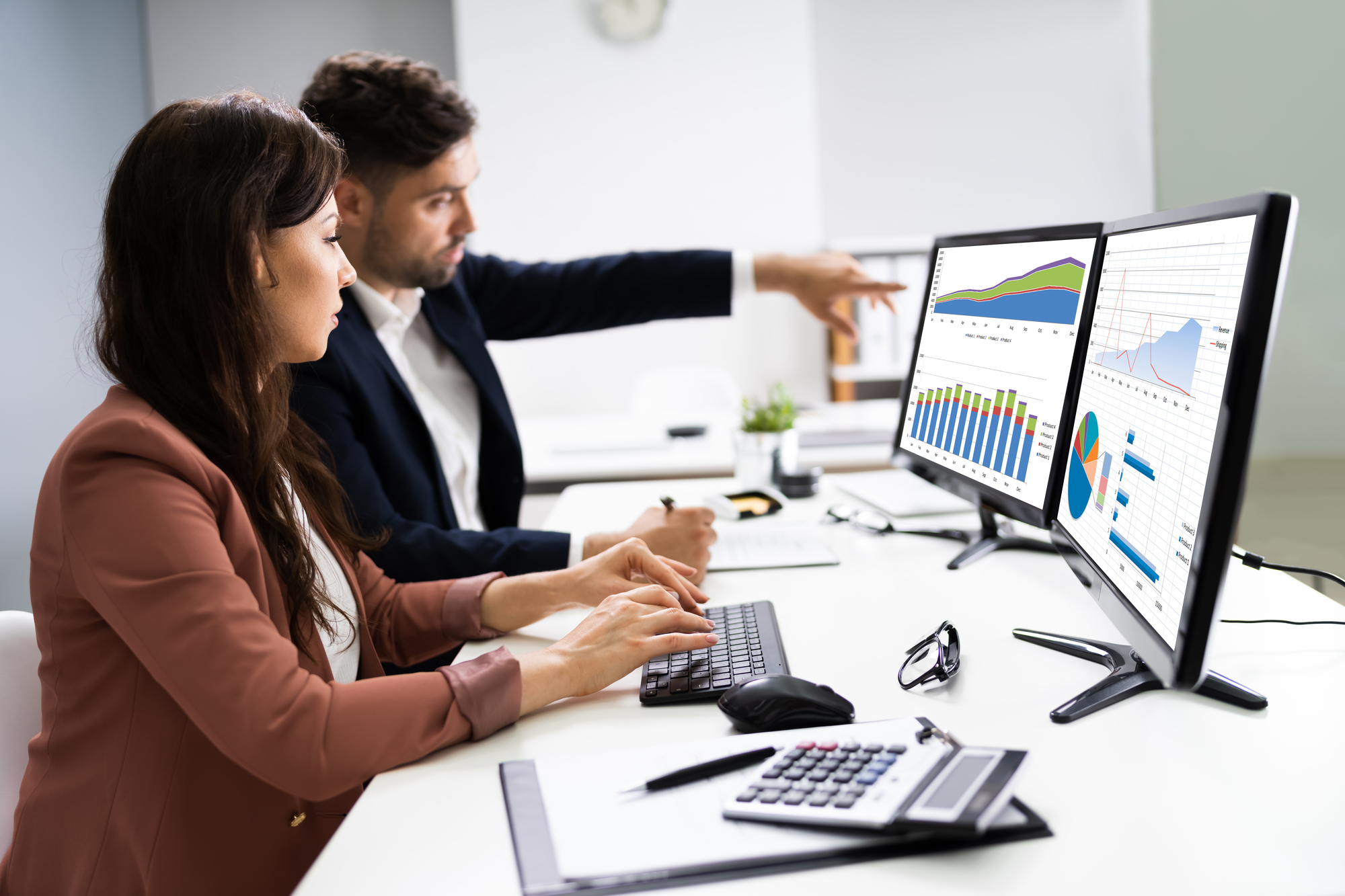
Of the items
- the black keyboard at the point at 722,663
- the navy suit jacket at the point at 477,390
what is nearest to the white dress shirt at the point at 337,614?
the navy suit jacket at the point at 477,390

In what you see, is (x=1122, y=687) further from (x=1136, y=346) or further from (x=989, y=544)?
(x=989, y=544)

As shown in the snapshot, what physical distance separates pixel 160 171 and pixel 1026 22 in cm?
430

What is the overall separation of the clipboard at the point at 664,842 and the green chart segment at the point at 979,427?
0.59m

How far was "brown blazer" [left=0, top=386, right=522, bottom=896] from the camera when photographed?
681 millimetres

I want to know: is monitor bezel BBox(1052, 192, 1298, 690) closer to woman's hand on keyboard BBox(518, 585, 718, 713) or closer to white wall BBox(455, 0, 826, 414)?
woman's hand on keyboard BBox(518, 585, 718, 713)

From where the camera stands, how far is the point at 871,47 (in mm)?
4113

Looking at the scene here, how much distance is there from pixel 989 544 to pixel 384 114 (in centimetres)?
123

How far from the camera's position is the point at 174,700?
75 centimetres

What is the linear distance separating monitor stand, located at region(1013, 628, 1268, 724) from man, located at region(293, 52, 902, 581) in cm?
53

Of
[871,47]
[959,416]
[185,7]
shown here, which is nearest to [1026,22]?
[871,47]

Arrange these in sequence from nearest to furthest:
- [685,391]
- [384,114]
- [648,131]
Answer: [384,114] < [685,391] < [648,131]

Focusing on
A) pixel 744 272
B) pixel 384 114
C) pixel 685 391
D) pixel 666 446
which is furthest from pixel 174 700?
pixel 685 391

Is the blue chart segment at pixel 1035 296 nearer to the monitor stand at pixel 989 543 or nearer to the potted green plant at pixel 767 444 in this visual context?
the monitor stand at pixel 989 543

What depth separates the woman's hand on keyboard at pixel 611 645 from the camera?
831 mm
